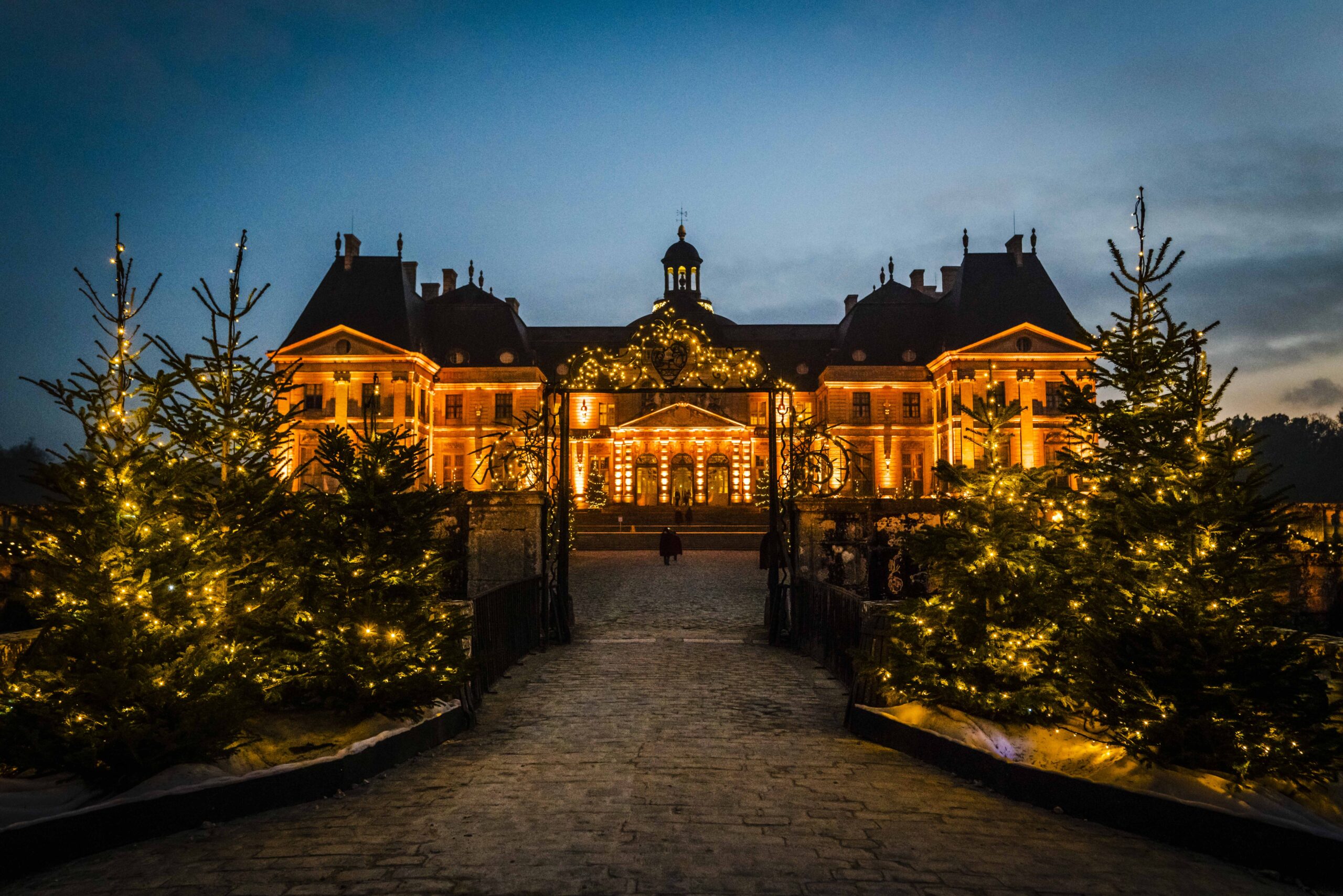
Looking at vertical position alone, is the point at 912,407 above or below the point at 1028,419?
above

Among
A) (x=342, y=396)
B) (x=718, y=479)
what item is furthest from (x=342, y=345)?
(x=718, y=479)

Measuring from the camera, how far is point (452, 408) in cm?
5350

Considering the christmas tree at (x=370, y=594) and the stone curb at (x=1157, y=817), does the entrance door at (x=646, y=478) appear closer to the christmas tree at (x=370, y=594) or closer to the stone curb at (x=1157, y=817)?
the christmas tree at (x=370, y=594)

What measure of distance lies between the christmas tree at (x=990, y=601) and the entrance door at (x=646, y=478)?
1704 inches

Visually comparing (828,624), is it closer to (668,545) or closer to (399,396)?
(668,545)

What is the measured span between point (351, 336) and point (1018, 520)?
46.4 m

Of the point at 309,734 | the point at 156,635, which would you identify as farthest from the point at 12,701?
the point at 309,734

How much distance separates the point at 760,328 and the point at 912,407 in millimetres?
12650

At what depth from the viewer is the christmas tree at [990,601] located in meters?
6.00

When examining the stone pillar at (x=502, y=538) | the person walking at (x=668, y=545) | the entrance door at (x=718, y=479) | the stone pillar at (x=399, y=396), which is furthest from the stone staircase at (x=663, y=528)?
the stone pillar at (x=399, y=396)

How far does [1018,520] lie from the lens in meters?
6.31

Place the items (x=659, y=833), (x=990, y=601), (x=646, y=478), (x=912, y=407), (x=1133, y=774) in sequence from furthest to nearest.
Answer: (x=912, y=407) → (x=646, y=478) → (x=990, y=601) → (x=1133, y=774) → (x=659, y=833)

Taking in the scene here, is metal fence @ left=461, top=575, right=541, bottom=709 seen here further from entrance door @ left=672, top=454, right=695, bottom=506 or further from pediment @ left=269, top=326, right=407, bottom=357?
pediment @ left=269, top=326, right=407, bottom=357

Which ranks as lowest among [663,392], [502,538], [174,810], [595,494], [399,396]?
[174,810]
